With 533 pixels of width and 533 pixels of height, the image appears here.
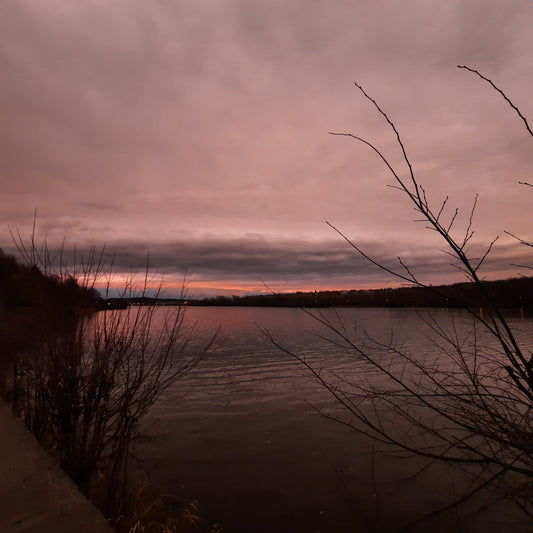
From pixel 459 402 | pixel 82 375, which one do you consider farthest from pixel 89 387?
pixel 459 402

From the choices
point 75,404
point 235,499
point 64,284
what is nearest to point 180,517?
point 235,499

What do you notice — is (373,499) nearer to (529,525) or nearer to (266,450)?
(529,525)

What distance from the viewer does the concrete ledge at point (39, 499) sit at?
3148mm

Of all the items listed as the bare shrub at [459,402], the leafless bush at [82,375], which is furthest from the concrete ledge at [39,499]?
the bare shrub at [459,402]

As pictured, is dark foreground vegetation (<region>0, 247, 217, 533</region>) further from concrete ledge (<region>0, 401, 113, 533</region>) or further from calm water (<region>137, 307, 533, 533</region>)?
calm water (<region>137, 307, 533, 533</region>)

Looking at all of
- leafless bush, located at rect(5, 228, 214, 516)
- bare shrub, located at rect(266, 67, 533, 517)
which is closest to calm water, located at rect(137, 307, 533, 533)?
bare shrub, located at rect(266, 67, 533, 517)

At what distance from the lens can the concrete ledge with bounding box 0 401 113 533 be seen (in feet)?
10.3

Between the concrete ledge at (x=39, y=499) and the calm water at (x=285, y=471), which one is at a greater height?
the concrete ledge at (x=39, y=499)

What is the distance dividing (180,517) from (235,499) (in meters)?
1.17

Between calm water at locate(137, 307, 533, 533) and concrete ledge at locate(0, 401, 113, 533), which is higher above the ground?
concrete ledge at locate(0, 401, 113, 533)

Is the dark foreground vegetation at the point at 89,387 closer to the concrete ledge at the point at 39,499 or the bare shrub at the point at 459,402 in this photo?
the concrete ledge at the point at 39,499

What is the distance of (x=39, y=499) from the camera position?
3.52 metres

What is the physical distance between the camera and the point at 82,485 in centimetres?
478

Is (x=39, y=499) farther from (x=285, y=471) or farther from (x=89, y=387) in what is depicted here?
(x=285, y=471)
